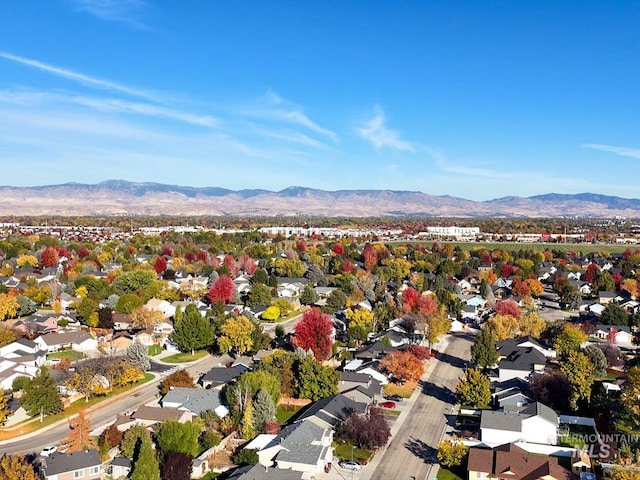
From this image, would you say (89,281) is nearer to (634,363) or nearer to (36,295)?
(36,295)

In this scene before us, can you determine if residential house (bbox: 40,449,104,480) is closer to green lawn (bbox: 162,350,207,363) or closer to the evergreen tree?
the evergreen tree

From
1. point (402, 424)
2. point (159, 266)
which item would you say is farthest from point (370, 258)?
point (402, 424)

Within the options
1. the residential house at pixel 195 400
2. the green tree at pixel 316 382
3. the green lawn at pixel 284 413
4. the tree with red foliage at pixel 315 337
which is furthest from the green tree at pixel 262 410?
the tree with red foliage at pixel 315 337

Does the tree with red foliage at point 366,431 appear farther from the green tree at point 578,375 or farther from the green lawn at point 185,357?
the green lawn at point 185,357

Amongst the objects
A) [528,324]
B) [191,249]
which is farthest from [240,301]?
[191,249]

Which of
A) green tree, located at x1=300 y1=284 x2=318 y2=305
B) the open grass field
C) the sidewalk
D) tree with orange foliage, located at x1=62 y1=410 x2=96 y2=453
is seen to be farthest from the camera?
the open grass field

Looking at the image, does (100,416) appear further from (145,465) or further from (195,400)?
(145,465)

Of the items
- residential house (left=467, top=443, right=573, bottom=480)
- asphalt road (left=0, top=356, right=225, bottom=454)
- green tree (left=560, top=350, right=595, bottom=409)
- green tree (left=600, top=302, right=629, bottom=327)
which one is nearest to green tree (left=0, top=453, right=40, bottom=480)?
asphalt road (left=0, top=356, right=225, bottom=454)
